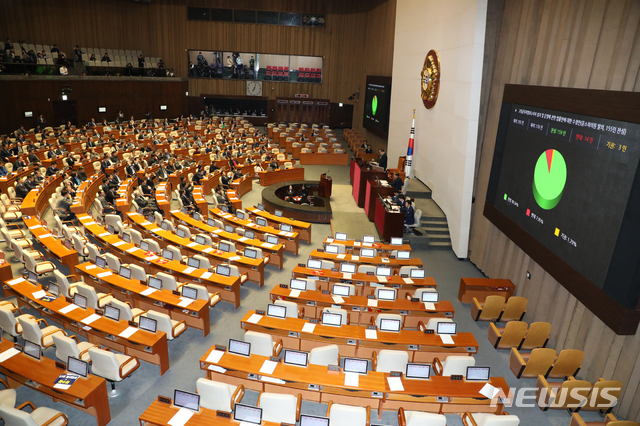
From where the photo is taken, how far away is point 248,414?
17.0ft

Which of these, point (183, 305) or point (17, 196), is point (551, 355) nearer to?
point (183, 305)

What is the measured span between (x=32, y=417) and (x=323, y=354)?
4.02 meters

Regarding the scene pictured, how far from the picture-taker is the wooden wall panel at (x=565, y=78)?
662cm

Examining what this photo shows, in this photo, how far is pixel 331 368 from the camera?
249 inches

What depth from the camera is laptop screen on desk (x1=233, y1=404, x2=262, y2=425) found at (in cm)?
514

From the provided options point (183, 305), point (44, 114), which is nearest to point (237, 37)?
point (44, 114)

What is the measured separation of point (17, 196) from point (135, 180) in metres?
4.14

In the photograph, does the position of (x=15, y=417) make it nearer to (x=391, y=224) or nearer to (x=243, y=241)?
(x=243, y=241)

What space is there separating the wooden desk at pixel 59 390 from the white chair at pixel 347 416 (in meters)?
3.30

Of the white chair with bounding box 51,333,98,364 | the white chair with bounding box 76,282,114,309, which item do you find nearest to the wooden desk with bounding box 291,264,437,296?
the white chair with bounding box 76,282,114,309

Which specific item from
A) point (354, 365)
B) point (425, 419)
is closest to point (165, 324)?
point (354, 365)

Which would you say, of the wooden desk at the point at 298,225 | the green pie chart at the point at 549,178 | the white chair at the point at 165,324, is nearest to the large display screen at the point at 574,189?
the green pie chart at the point at 549,178

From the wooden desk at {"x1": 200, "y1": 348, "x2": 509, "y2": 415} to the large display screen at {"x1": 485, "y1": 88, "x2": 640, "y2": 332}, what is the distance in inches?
104

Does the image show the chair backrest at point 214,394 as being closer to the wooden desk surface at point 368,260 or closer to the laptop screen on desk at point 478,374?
the laptop screen on desk at point 478,374
